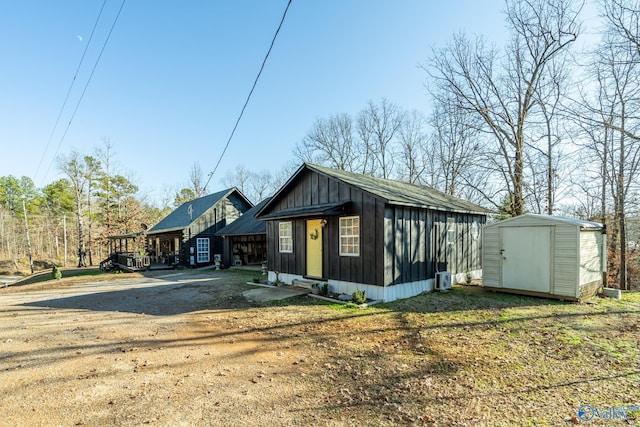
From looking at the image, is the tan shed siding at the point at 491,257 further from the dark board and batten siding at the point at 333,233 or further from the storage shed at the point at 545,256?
the dark board and batten siding at the point at 333,233

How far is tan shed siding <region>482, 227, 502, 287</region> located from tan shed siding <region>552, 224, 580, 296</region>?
1.40 m

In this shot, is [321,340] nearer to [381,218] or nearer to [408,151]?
[381,218]

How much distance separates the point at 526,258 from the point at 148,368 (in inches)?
377

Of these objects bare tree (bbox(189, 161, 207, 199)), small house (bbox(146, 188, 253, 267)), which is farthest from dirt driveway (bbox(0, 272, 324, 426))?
bare tree (bbox(189, 161, 207, 199))

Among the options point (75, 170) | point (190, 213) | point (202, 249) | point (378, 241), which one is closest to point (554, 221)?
point (378, 241)

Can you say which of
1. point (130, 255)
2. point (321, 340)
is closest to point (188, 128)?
point (130, 255)

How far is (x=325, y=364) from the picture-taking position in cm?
453

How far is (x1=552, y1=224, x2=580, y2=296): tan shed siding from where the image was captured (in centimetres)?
773

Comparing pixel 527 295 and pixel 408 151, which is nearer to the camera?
pixel 527 295

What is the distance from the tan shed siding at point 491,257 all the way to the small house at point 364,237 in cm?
138

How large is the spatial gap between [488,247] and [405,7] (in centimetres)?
768

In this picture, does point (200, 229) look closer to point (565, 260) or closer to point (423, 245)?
point (423, 245)

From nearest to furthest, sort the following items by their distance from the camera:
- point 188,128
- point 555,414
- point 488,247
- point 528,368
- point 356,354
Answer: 1. point 555,414
2. point 528,368
3. point 356,354
4. point 488,247
5. point 188,128

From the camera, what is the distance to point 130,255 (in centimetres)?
1998
